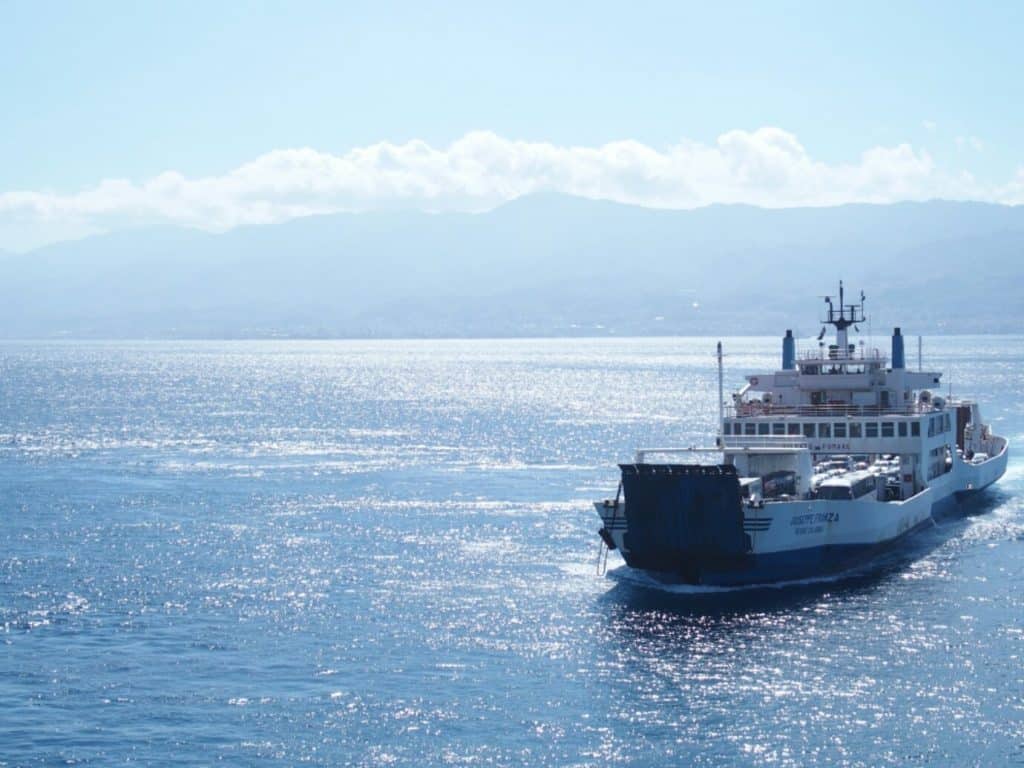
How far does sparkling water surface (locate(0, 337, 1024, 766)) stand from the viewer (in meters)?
32.5

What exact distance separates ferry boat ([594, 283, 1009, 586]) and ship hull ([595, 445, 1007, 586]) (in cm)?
5

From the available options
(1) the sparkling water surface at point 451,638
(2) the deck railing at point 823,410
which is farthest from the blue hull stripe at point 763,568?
(2) the deck railing at point 823,410

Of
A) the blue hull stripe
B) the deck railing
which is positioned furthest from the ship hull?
the deck railing

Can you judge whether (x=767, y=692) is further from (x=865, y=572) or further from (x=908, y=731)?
(x=865, y=572)

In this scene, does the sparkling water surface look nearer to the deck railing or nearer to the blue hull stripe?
the blue hull stripe

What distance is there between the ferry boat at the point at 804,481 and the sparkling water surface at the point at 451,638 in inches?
48.6

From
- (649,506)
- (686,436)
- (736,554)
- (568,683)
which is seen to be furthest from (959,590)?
(686,436)

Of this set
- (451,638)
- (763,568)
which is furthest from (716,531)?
(451,638)

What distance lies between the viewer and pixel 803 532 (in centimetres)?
4938

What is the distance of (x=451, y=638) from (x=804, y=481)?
57.4 feet

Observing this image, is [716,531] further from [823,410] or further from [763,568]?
[823,410]

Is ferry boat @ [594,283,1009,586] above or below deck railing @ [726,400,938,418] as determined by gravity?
below

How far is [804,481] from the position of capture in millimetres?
51719

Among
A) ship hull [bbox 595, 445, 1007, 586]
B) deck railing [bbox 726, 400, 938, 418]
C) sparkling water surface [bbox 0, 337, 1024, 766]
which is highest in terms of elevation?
deck railing [bbox 726, 400, 938, 418]
